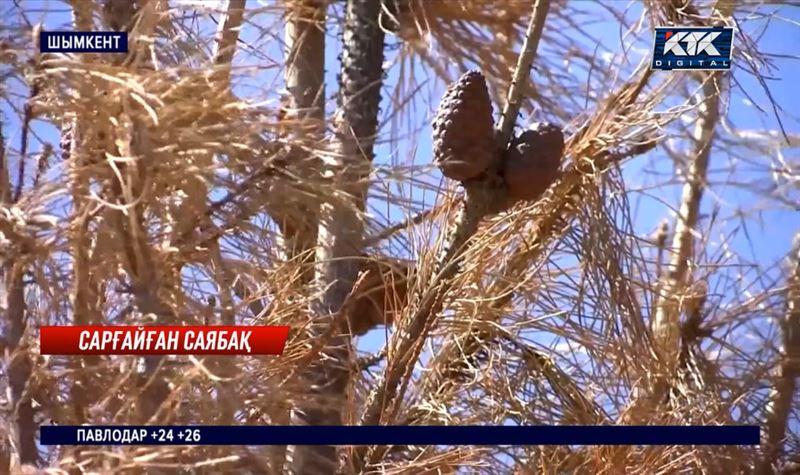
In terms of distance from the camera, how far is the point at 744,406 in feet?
2.14

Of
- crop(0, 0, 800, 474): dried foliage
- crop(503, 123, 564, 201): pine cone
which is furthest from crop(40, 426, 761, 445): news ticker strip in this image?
crop(503, 123, 564, 201): pine cone

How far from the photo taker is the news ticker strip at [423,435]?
54cm

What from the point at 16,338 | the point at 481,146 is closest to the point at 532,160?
the point at 481,146

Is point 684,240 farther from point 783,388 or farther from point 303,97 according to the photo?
point 303,97

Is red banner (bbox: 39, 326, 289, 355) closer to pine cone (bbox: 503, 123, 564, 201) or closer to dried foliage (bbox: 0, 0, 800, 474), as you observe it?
dried foliage (bbox: 0, 0, 800, 474)

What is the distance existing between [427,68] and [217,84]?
0.19 m

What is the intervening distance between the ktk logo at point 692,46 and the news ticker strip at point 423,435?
0.21 meters

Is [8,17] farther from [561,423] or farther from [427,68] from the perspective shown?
[561,423]

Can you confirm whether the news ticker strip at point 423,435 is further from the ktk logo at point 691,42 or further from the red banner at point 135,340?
the ktk logo at point 691,42

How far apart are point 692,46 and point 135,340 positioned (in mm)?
362

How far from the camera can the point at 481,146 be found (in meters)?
0.52

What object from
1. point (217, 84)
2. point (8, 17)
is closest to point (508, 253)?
point (217, 84)

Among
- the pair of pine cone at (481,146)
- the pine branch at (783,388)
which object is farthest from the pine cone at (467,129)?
the pine branch at (783,388)

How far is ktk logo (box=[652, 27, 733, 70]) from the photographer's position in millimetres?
655
